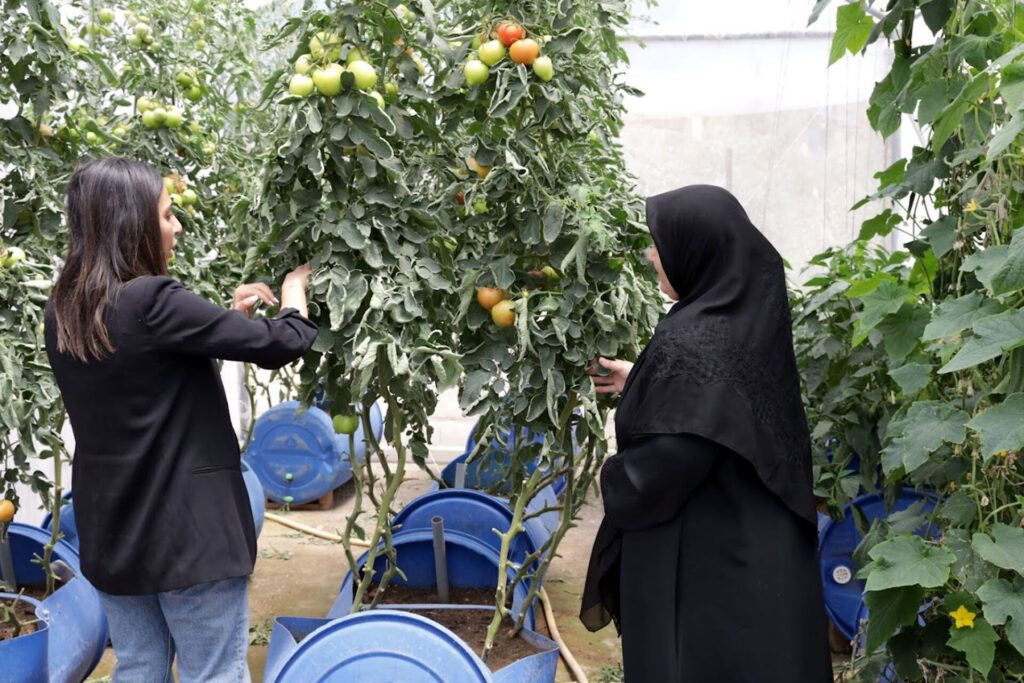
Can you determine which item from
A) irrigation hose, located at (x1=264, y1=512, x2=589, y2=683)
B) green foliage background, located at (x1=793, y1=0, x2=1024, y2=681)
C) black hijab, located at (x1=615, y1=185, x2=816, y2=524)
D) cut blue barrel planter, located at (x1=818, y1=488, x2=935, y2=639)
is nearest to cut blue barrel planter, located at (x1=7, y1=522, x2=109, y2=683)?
irrigation hose, located at (x1=264, y1=512, x2=589, y2=683)

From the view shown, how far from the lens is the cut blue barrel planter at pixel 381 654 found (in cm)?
173

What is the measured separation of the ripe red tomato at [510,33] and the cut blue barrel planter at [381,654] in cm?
110

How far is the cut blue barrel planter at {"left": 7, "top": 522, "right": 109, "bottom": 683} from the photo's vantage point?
2.21 m

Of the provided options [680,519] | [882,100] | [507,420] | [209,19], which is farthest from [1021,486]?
[209,19]

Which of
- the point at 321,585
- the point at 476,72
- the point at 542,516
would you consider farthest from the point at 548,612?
the point at 476,72

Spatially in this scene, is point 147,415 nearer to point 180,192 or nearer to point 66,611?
point 66,611

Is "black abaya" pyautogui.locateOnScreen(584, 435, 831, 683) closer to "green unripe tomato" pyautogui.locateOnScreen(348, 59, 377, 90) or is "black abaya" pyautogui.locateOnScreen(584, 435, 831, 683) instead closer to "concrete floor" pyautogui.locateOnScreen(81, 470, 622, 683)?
"green unripe tomato" pyautogui.locateOnScreen(348, 59, 377, 90)

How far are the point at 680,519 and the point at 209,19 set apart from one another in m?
2.34

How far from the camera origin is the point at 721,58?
4711 millimetres

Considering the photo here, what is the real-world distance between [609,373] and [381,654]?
696 mm

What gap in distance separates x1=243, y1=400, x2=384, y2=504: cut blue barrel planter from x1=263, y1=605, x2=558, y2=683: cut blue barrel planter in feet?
7.39

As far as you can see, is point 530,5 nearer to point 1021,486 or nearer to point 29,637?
point 1021,486

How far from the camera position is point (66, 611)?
2256mm

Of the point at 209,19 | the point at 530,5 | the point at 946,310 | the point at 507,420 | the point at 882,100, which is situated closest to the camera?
the point at 946,310
